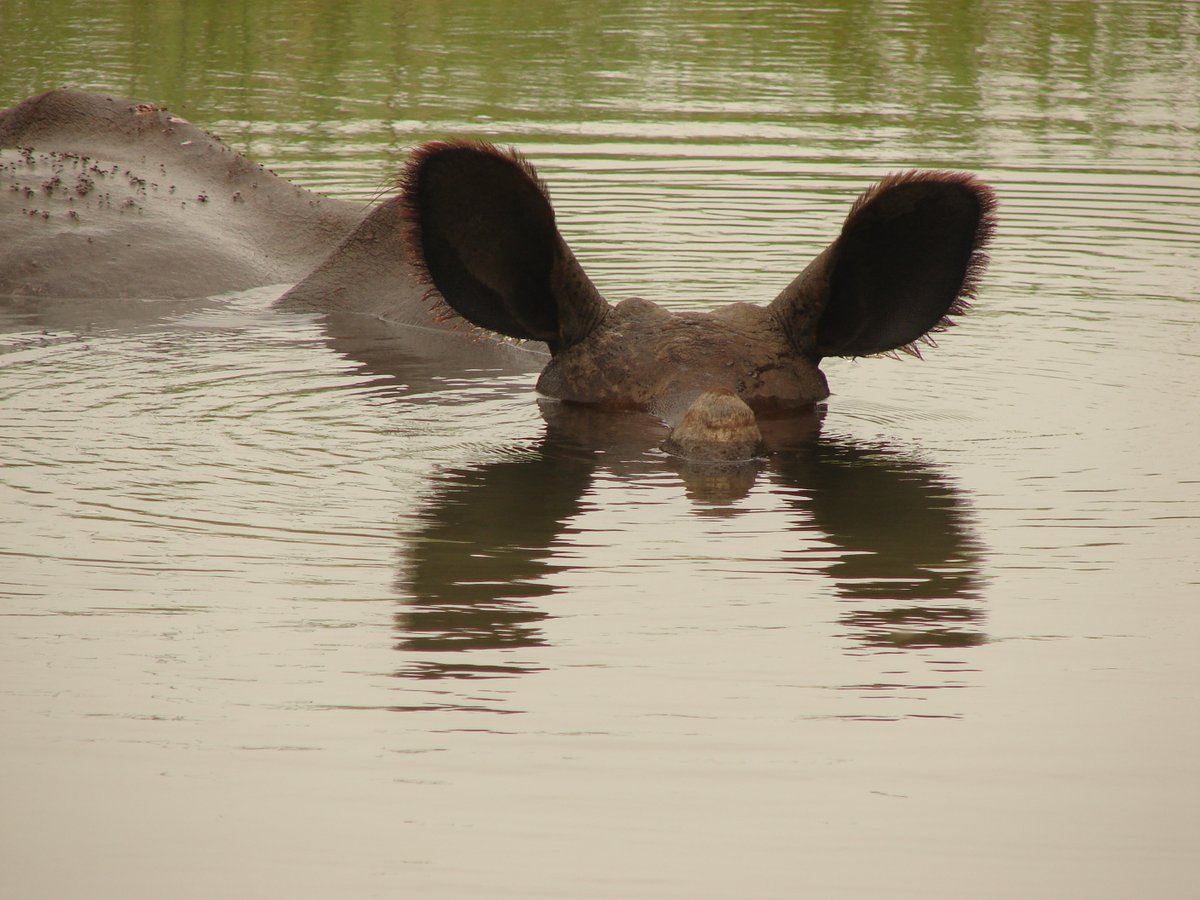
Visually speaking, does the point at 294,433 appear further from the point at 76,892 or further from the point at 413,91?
the point at 413,91

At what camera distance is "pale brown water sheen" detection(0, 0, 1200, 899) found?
3752 millimetres

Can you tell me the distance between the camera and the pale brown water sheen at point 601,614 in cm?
375

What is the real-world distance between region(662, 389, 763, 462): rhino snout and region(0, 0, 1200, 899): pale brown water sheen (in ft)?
0.27

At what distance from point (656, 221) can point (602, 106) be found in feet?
18.0

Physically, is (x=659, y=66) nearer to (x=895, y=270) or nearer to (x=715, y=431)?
(x=895, y=270)

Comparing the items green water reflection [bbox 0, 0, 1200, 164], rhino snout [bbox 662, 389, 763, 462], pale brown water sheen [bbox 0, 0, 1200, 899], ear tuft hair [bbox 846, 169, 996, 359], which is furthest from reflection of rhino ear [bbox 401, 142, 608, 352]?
green water reflection [bbox 0, 0, 1200, 164]

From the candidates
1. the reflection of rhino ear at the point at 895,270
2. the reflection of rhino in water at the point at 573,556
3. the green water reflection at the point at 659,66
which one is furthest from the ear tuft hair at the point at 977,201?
the green water reflection at the point at 659,66

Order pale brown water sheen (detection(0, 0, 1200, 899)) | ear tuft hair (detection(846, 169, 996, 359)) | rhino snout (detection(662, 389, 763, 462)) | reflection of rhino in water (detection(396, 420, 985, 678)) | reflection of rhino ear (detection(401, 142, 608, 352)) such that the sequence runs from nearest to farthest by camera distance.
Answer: pale brown water sheen (detection(0, 0, 1200, 899)), reflection of rhino in water (detection(396, 420, 985, 678)), rhino snout (detection(662, 389, 763, 462)), ear tuft hair (detection(846, 169, 996, 359)), reflection of rhino ear (detection(401, 142, 608, 352))

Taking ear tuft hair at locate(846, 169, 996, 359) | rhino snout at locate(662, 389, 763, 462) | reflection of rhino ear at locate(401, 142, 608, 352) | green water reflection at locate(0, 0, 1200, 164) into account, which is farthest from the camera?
green water reflection at locate(0, 0, 1200, 164)

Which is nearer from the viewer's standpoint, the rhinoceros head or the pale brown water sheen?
the pale brown water sheen

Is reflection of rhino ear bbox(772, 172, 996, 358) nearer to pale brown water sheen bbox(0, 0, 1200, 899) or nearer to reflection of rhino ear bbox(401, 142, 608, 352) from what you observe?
pale brown water sheen bbox(0, 0, 1200, 899)

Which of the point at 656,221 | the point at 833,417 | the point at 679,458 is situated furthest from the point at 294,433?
the point at 656,221

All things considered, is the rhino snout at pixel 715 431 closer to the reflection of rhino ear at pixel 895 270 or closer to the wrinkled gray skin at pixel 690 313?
the wrinkled gray skin at pixel 690 313

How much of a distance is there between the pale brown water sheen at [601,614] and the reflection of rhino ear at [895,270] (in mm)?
400
